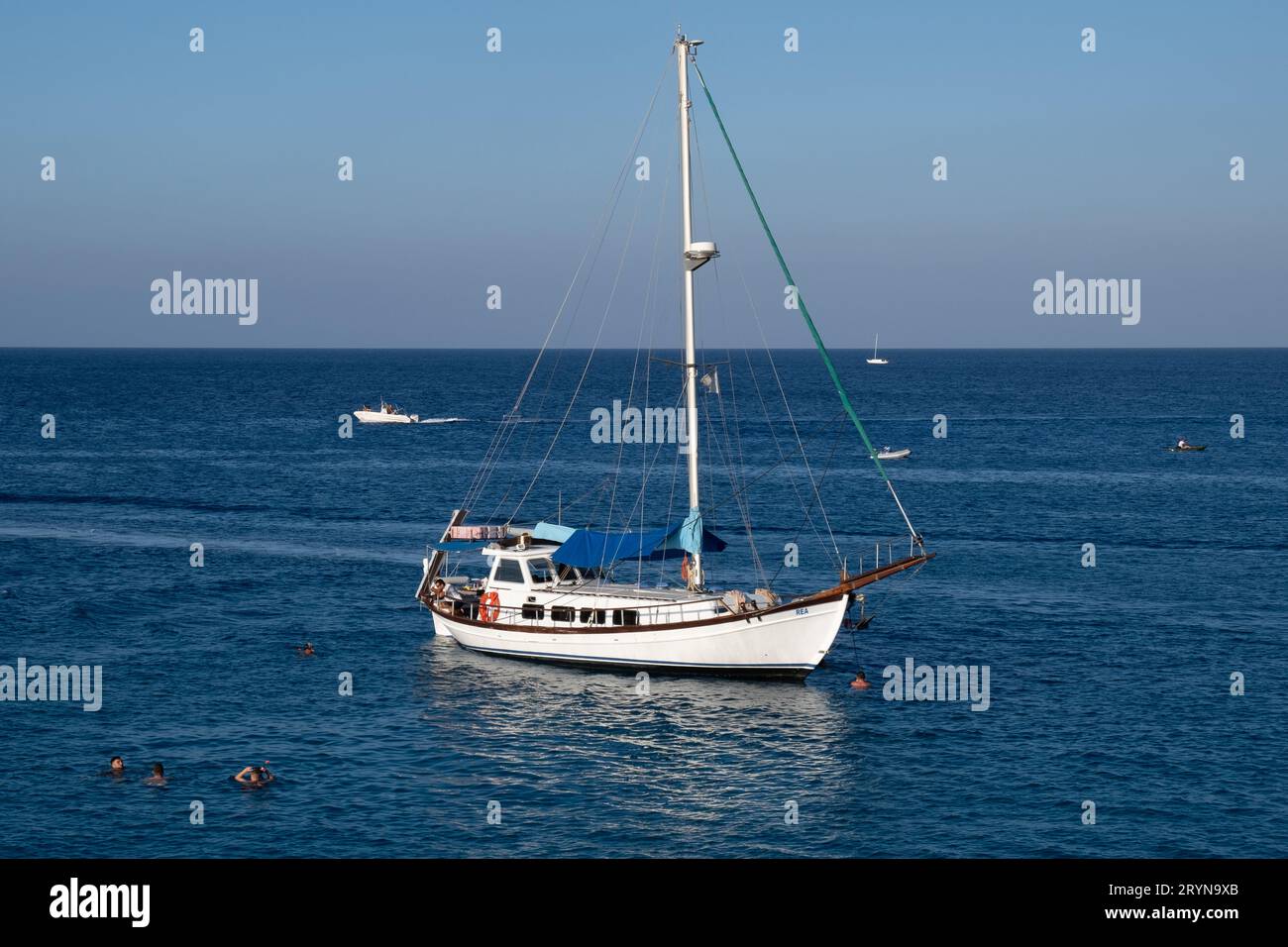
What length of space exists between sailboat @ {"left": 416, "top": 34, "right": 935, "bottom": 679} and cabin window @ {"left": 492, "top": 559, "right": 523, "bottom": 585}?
0.05 meters

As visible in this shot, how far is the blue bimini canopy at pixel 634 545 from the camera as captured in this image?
53.0 m

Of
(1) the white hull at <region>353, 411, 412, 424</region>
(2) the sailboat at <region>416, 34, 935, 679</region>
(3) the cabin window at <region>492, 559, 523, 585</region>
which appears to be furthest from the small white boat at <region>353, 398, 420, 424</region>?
(3) the cabin window at <region>492, 559, 523, 585</region>

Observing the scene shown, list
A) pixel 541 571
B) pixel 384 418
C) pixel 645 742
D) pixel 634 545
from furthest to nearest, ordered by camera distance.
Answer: pixel 384 418, pixel 541 571, pixel 634 545, pixel 645 742

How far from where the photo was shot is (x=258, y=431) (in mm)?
165750

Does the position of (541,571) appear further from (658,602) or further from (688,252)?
(688,252)

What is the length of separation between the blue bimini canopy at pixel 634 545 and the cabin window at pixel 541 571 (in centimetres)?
134

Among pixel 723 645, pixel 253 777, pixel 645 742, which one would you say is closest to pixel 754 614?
pixel 723 645

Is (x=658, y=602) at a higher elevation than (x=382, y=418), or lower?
lower

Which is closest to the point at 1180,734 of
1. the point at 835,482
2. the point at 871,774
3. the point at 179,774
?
the point at 871,774

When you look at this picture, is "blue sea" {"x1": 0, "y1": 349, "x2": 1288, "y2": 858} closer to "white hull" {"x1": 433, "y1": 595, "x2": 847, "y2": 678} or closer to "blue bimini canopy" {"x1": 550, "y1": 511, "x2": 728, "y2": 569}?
"white hull" {"x1": 433, "y1": 595, "x2": 847, "y2": 678}

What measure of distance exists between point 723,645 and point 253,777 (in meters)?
18.8

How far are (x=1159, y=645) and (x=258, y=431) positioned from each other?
131m

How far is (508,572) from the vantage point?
55.6m

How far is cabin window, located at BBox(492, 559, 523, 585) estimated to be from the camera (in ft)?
181
